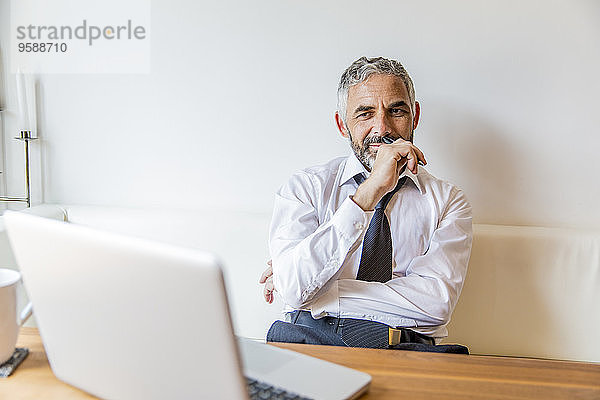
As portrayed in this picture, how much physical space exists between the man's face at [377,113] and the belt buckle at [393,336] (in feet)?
1.65

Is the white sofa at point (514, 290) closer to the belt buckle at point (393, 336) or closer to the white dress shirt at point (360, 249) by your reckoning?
the white dress shirt at point (360, 249)

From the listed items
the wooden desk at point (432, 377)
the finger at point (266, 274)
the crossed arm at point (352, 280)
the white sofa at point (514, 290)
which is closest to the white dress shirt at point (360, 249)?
the crossed arm at point (352, 280)

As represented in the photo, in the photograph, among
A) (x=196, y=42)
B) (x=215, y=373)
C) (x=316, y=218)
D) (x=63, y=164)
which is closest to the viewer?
(x=215, y=373)

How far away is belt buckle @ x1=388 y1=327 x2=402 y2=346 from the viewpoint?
5.18 ft

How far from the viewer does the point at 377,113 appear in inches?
72.9

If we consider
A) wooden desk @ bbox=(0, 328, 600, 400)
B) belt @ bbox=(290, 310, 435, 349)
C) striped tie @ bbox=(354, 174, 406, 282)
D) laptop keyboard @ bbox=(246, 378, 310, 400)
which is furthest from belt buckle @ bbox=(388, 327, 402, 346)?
laptop keyboard @ bbox=(246, 378, 310, 400)

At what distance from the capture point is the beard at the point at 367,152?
184cm

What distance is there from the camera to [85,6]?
2.32m

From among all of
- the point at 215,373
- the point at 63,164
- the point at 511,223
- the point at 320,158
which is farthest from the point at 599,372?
the point at 63,164

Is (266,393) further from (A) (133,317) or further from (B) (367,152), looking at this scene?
(B) (367,152)

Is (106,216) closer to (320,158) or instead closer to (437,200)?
(320,158)

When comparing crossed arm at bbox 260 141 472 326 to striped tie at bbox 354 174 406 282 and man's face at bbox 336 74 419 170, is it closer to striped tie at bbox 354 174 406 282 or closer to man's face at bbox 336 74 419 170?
striped tie at bbox 354 174 406 282

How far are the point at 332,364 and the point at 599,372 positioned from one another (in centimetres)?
42

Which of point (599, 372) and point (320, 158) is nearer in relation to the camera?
point (599, 372)
